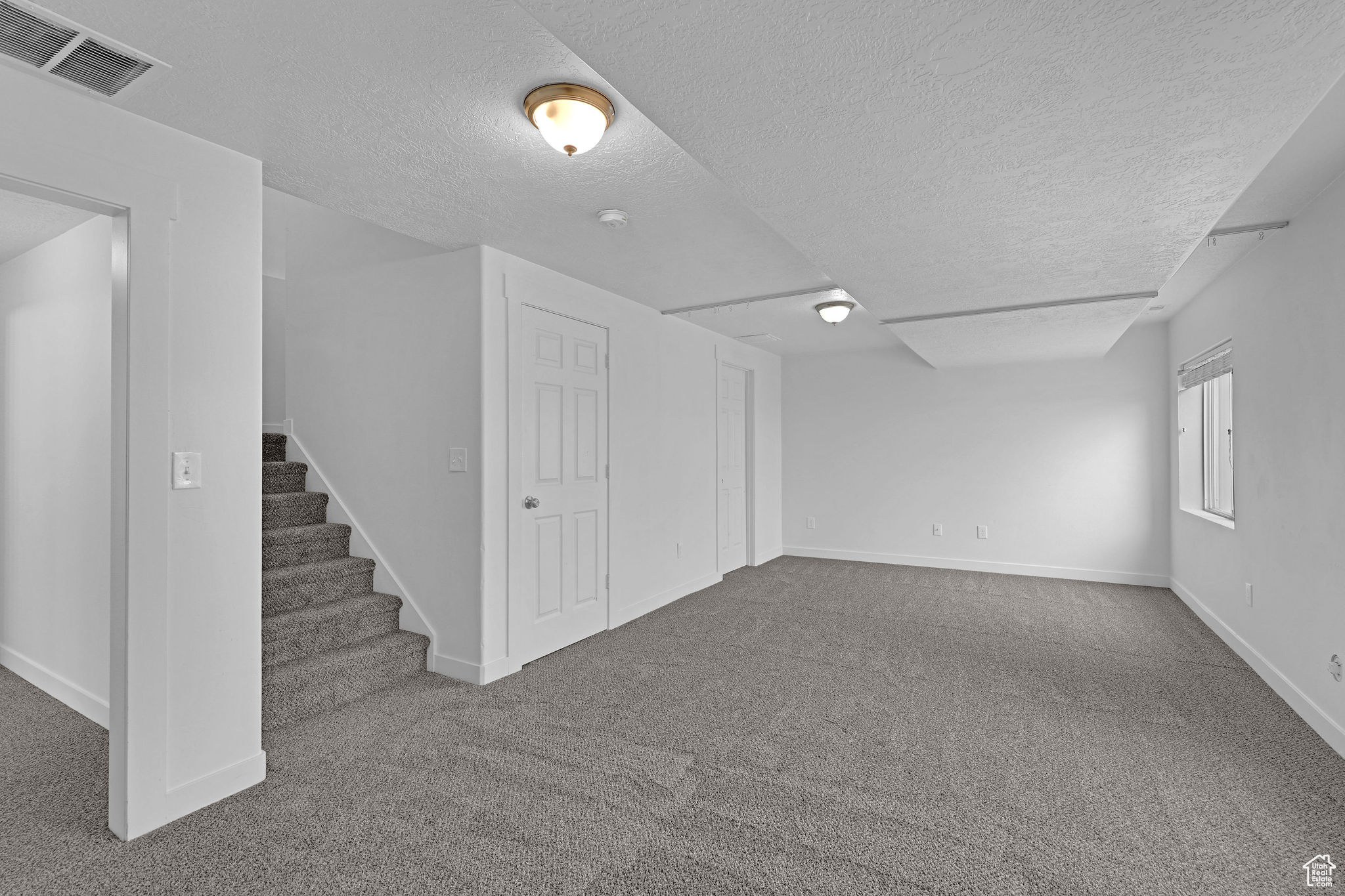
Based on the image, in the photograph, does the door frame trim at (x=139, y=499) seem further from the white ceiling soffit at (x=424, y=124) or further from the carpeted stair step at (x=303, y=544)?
the carpeted stair step at (x=303, y=544)

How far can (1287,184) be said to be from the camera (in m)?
2.65

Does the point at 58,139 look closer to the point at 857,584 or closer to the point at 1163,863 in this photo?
the point at 1163,863

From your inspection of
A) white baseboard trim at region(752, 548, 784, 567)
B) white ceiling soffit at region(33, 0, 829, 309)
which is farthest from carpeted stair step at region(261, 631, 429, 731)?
white baseboard trim at region(752, 548, 784, 567)

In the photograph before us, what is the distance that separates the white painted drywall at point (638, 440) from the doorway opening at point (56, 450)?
1602 mm

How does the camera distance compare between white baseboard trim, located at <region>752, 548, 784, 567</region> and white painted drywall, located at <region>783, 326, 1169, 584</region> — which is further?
white baseboard trim, located at <region>752, 548, 784, 567</region>

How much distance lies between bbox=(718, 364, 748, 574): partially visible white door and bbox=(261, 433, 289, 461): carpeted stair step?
356 cm

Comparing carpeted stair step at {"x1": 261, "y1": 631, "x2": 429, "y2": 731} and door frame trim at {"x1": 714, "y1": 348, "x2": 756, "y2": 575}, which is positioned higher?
door frame trim at {"x1": 714, "y1": 348, "x2": 756, "y2": 575}

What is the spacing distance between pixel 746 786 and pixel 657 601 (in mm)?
2626

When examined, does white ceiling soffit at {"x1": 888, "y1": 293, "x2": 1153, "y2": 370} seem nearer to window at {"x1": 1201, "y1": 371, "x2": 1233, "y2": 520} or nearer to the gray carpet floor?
window at {"x1": 1201, "y1": 371, "x2": 1233, "y2": 520}

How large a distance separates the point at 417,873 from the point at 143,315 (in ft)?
6.39

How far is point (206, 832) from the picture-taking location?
208cm

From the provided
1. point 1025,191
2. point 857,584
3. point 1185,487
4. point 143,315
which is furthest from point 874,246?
point 1185,487

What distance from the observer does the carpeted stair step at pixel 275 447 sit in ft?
13.5

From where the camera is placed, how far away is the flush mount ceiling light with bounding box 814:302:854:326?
4.50m
